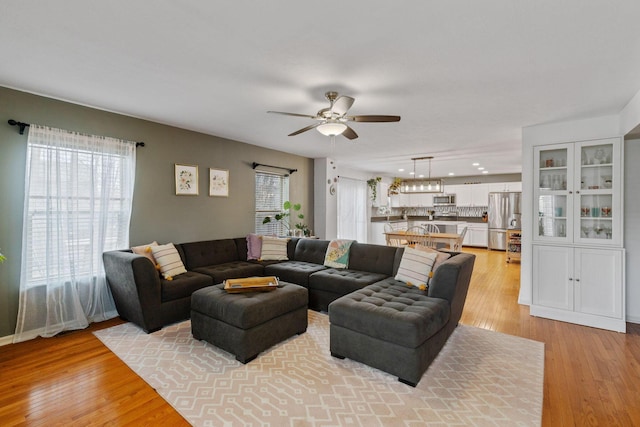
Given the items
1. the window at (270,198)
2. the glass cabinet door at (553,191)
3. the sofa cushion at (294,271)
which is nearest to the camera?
the glass cabinet door at (553,191)

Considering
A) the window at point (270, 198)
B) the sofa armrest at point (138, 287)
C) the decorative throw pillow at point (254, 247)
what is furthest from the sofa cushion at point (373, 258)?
the sofa armrest at point (138, 287)

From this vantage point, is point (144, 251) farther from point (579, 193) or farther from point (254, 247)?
point (579, 193)

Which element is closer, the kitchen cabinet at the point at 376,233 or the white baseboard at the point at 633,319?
the white baseboard at the point at 633,319

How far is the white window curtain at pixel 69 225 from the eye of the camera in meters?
3.02

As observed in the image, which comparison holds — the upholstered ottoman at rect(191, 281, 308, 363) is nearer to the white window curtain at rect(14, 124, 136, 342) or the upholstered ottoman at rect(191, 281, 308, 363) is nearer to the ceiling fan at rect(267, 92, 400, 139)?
the white window curtain at rect(14, 124, 136, 342)

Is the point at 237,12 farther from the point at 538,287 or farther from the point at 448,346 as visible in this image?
the point at 538,287

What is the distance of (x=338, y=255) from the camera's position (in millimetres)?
4262

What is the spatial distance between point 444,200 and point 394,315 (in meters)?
8.84

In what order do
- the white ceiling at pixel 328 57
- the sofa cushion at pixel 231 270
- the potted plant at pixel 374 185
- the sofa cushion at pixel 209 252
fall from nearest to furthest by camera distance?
1. the white ceiling at pixel 328 57
2. the sofa cushion at pixel 231 270
3. the sofa cushion at pixel 209 252
4. the potted plant at pixel 374 185

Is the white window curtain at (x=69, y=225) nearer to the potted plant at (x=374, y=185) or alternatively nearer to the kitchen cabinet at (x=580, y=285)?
the kitchen cabinet at (x=580, y=285)

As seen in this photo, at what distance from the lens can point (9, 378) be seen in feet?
7.68

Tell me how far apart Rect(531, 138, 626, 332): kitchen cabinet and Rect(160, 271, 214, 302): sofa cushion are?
4135mm

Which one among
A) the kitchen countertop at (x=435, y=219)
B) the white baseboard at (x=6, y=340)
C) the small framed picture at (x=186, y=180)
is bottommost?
the white baseboard at (x=6, y=340)

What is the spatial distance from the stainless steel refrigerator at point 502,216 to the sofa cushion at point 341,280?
676cm
